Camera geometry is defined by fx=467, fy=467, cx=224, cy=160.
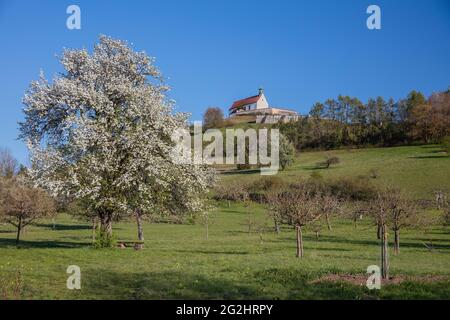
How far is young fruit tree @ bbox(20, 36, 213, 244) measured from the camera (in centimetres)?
2902

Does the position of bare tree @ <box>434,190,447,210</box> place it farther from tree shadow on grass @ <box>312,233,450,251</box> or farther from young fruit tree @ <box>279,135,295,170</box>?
young fruit tree @ <box>279,135,295,170</box>

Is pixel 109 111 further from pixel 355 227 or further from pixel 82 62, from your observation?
pixel 355 227

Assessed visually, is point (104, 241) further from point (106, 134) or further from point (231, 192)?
point (231, 192)

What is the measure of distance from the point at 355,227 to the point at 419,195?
2204 centimetres

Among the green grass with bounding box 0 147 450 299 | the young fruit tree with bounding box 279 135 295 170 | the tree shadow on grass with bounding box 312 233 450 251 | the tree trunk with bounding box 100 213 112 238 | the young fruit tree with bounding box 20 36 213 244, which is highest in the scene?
the young fruit tree with bounding box 279 135 295 170

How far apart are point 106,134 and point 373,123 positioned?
397ft

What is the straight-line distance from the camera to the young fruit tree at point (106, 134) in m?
29.0

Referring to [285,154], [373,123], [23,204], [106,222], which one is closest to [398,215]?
[106,222]

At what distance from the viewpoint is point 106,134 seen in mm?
29031

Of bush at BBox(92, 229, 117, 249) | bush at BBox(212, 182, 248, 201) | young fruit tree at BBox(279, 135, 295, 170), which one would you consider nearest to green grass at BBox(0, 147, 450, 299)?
bush at BBox(92, 229, 117, 249)

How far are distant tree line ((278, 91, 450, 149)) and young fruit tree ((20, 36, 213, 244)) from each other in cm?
10334

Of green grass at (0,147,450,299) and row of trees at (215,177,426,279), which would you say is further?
row of trees at (215,177,426,279)

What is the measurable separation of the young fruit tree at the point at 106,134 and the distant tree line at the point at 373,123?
103342mm
